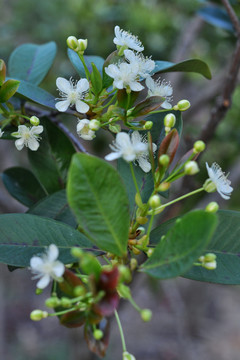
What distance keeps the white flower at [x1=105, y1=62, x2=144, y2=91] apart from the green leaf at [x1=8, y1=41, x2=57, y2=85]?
1.39 ft

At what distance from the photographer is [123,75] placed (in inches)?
28.3

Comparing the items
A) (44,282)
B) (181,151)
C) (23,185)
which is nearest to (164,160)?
(44,282)

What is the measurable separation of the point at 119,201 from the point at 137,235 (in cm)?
14

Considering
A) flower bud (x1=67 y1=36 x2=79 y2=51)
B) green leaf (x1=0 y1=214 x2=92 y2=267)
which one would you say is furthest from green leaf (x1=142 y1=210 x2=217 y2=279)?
flower bud (x1=67 y1=36 x2=79 y2=51)

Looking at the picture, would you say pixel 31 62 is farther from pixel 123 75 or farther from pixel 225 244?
pixel 225 244

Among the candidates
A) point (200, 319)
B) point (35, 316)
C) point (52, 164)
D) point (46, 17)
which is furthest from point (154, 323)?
point (35, 316)

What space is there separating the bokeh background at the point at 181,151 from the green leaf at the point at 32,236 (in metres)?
0.80

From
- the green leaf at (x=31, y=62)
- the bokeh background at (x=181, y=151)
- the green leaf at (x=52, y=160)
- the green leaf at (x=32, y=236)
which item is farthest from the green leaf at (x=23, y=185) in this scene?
the bokeh background at (x=181, y=151)

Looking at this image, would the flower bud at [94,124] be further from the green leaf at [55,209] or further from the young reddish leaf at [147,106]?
the green leaf at [55,209]

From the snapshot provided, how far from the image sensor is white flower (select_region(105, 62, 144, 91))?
0.71 meters

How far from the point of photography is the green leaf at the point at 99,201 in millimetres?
588

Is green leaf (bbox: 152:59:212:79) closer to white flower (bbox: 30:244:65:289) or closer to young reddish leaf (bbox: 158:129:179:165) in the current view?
young reddish leaf (bbox: 158:129:179:165)

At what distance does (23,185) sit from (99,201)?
0.56 metres

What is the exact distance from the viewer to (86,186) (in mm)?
597
